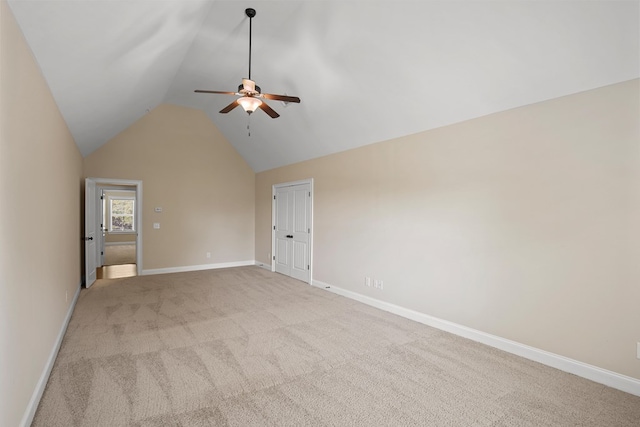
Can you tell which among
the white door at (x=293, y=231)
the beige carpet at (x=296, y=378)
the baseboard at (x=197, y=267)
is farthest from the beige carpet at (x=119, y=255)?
the beige carpet at (x=296, y=378)

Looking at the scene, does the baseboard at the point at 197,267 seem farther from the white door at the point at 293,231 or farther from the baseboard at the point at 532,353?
the baseboard at the point at 532,353

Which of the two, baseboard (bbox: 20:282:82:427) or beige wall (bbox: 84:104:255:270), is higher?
beige wall (bbox: 84:104:255:270)

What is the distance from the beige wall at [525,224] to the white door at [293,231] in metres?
1.70

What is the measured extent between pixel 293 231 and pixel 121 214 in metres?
9.84

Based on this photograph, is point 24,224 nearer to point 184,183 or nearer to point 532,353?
point 532,353

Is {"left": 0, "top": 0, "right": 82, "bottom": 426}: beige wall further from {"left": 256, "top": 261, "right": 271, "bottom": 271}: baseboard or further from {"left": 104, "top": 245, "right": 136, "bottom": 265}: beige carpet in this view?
{"left": 104, "top": 245, "right": 136, "bottom": 265}: beige carpet

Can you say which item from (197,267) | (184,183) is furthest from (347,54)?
(197,267)

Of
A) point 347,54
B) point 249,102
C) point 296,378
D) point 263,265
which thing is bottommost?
point 296,378

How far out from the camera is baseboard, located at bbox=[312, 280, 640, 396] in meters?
2.46

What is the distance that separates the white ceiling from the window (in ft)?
29.0

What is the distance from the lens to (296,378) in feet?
8.43

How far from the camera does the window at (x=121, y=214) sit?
12.6m

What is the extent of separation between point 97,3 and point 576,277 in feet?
13.9

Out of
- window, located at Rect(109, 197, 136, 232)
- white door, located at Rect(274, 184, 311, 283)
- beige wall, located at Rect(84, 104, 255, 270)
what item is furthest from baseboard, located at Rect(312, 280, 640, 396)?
window, located at Rect(109, 197, 136, 232)
